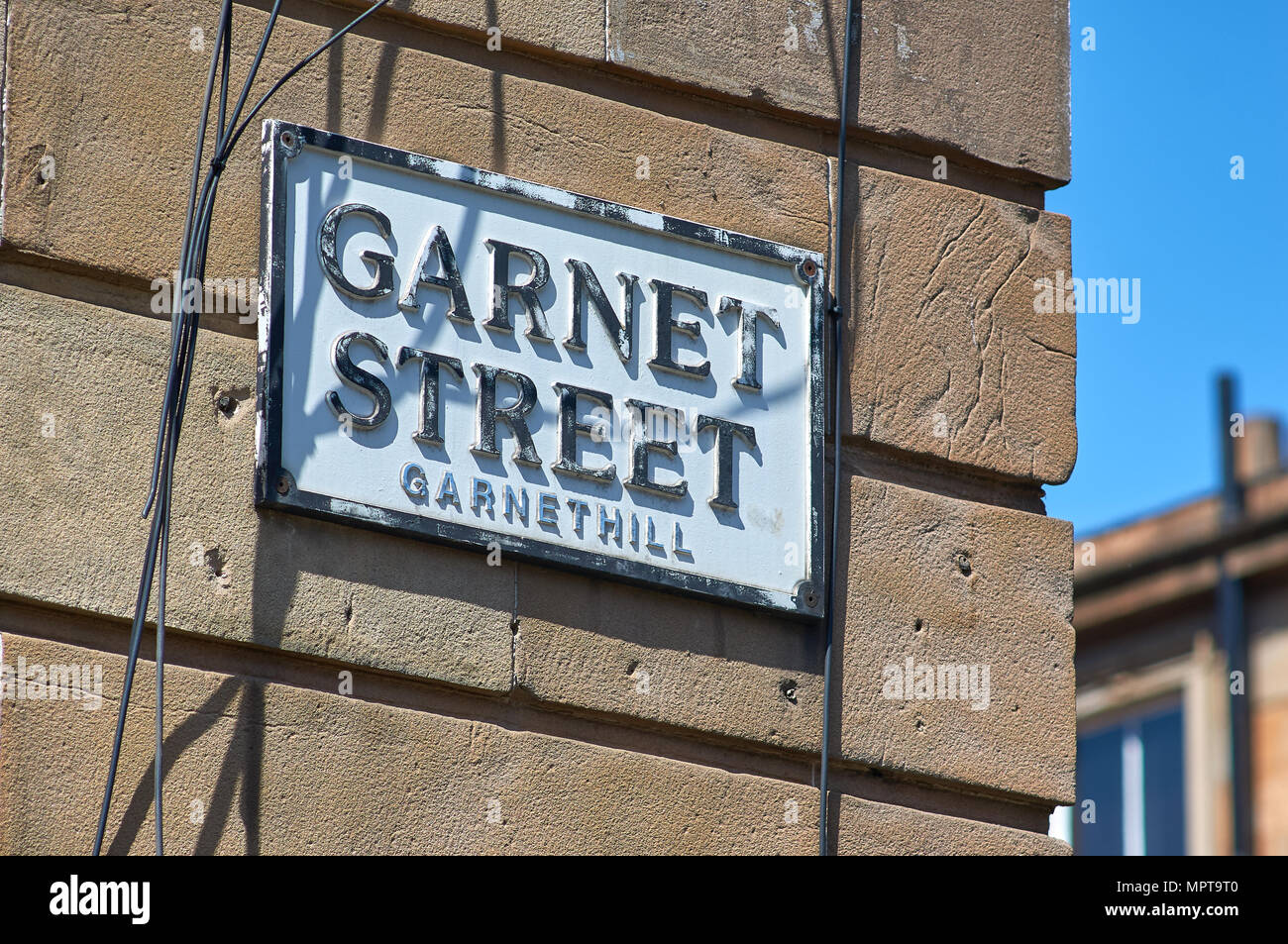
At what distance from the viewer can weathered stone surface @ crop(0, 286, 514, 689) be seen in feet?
12.4

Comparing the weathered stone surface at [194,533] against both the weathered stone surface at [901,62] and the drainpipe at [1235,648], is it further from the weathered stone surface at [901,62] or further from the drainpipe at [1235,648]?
the drainpipe at [1235,648]

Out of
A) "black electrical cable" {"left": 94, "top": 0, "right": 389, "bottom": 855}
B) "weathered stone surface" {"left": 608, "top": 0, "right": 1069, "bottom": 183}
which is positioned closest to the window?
"weathered stone surface" {"left": 608, "top": 0, "right": 1069, "bottom": 183}

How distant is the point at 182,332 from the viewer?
3.96 m

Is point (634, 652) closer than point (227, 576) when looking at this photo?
No

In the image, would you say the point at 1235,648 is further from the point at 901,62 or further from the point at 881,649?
the point at 881,649

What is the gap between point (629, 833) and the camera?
409cm

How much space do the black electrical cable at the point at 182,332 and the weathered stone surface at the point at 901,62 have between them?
2.48 feet

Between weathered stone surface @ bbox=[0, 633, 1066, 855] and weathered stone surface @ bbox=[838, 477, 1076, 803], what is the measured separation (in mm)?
229

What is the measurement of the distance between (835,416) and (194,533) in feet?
4.88

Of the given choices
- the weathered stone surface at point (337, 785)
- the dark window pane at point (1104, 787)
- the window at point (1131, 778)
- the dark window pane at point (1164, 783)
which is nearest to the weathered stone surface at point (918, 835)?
the weathered stone surface at point (337, 785)

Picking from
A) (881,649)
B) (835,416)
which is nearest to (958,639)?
(881,649)

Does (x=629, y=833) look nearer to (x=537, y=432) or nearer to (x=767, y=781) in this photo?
(x=767, y=781)
